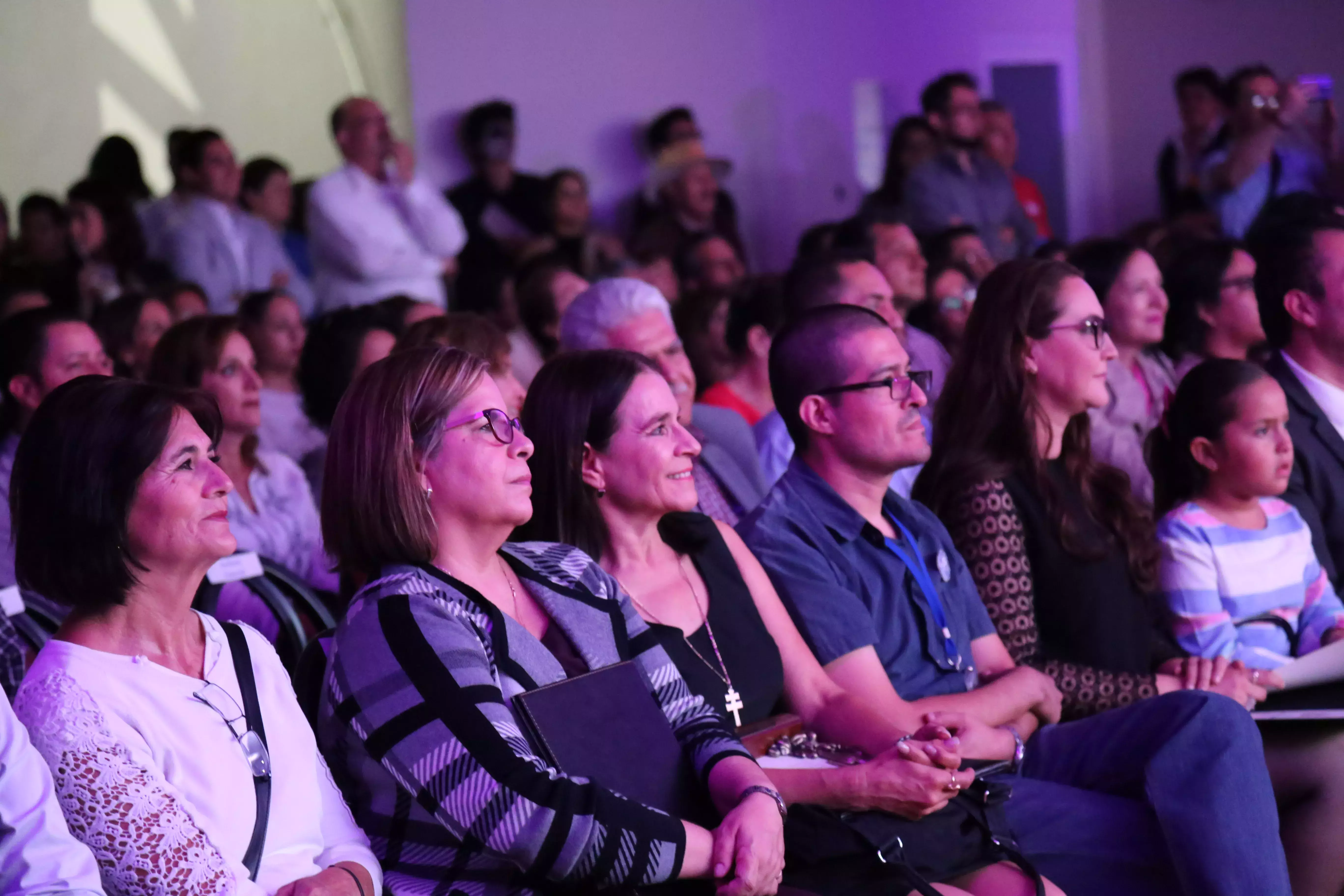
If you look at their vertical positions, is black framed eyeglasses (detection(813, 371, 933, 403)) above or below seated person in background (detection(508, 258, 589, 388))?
above

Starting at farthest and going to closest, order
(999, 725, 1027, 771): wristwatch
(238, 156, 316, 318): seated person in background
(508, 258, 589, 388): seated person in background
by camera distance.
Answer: (238, 156, 316, 318): seated person in background < (508, 258, 589, 388): seated person in background < (999, 725, 1027, 771): wristwatch

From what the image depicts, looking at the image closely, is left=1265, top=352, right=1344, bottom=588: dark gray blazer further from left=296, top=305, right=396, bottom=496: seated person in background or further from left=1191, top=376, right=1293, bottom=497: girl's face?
left=296, top=305, right=396, bottom=496: seated person in background

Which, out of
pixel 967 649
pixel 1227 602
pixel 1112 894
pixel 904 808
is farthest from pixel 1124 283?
pixel 904 808

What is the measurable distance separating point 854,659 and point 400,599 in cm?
92

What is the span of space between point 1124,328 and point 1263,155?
3.56 metres

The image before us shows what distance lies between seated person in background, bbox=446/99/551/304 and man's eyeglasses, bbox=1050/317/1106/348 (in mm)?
3967

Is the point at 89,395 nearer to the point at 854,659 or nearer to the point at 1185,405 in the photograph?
the point at 854,659

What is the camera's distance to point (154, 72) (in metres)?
7.34

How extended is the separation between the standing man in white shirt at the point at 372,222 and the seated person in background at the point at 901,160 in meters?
2.24

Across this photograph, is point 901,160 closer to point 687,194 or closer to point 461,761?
point 687,194

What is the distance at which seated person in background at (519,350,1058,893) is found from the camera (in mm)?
2361

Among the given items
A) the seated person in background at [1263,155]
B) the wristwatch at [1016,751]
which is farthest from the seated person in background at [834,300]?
the seated person in background at [1263,155]

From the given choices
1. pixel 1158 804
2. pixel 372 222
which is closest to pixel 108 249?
pixel 372 222

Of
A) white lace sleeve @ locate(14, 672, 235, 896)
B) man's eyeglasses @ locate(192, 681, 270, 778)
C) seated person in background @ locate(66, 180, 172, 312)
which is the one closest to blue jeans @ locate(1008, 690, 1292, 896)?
man's eyeglasses @ locate(192, 681, 270, 778)
